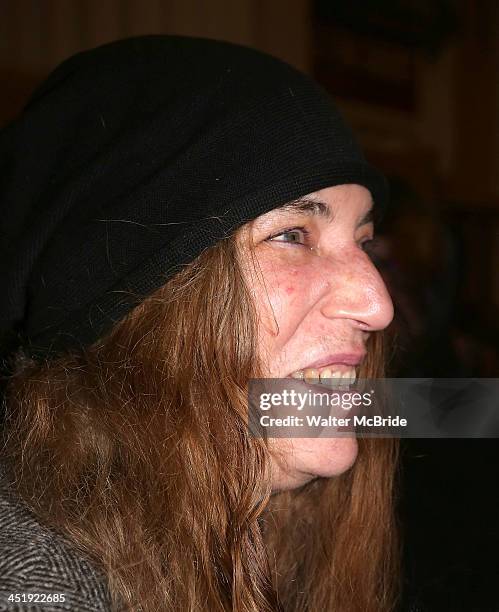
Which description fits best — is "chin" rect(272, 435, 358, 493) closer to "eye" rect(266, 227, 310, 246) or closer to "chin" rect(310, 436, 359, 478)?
"chin" rect(310, 436, 359, 478)

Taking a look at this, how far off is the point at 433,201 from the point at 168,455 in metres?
0.50

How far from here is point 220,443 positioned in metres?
0.49

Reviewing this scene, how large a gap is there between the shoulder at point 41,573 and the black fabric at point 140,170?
Result: 157 mm

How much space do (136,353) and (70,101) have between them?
0.83 ft

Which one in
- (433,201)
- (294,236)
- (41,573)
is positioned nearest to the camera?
(41,573)

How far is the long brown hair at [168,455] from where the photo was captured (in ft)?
1.50

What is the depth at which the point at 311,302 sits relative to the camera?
1.67 feet

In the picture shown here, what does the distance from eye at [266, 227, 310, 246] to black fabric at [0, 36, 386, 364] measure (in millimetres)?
36

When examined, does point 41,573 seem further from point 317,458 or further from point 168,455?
point 317,458

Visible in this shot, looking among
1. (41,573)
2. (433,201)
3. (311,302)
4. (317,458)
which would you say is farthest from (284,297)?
(433,201)

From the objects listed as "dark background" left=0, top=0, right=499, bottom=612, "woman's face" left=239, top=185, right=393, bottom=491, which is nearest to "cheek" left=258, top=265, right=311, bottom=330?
"woman's face" left=239, top=185, right=393, bottom=491

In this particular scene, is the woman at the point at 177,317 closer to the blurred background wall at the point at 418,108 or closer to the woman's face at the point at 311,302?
the woman's face at the point at 311,302

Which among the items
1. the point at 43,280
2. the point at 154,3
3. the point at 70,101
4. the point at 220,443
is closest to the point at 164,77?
the point at 70,101

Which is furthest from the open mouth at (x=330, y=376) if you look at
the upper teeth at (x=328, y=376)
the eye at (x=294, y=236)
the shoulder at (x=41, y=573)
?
the shoulder at (x=41, y=573)
